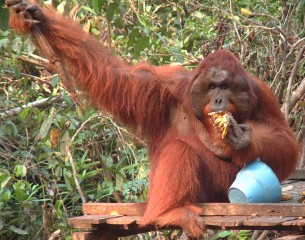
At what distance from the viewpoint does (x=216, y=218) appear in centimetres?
432

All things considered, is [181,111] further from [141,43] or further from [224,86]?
[141,43]

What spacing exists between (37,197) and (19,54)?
132 cm

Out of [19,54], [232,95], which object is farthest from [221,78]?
[19,54]

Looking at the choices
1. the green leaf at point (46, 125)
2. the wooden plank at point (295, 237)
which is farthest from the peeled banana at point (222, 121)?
the green leaf at point (46, 125)

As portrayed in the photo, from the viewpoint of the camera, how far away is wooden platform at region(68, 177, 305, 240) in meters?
4.04

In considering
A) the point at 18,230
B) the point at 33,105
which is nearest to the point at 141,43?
the point at 33,105

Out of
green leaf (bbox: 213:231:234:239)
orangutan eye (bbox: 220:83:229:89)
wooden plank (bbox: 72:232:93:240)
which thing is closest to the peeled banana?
orangutan eye (bbox: 220:83:229:89)

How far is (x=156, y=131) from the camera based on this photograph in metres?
5.17

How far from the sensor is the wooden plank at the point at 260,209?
4086mm

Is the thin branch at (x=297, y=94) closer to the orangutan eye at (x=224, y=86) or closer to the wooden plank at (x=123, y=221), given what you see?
the orangutan eye at (x=224, y=86)

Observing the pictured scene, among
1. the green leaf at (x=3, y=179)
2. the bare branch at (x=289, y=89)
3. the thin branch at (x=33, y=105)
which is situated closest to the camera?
the green leaf at (x=3, y=179)

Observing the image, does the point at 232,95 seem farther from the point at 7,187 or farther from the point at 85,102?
the point at 7,187

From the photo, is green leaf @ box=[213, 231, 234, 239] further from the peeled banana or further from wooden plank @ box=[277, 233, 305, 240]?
wooden plank @ box=[277, 233, 305, 240]

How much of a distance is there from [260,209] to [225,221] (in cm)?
23
